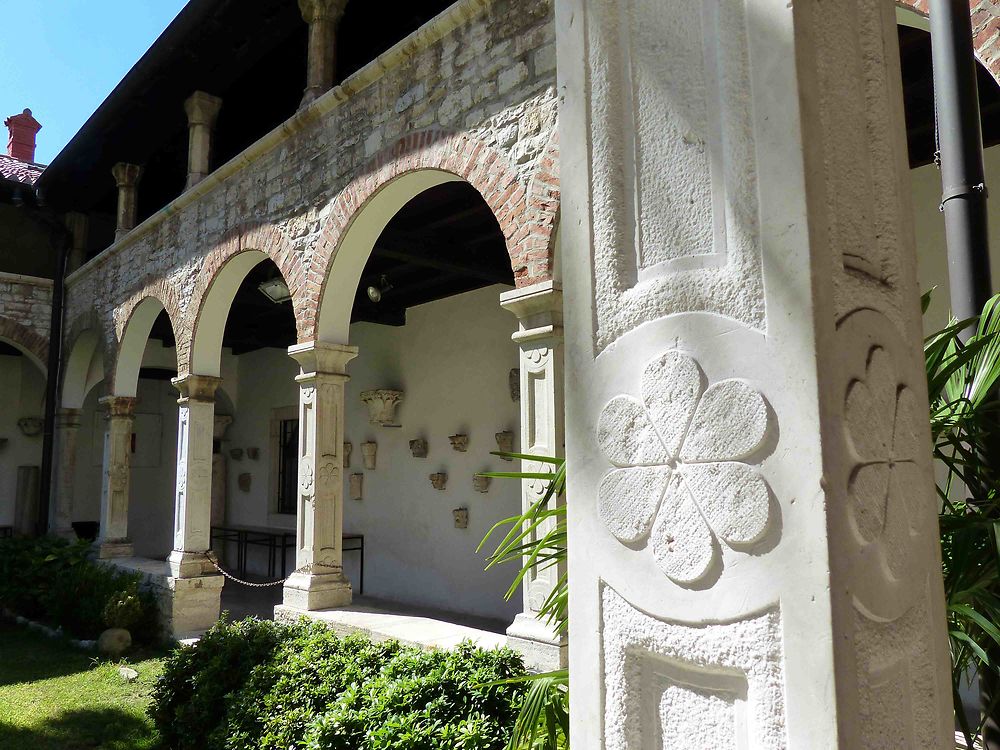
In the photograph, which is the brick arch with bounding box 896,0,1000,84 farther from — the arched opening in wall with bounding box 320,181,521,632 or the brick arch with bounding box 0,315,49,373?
the brick arch with bounding box 0,315,49,373

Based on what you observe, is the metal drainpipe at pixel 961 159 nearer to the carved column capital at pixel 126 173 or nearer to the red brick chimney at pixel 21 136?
the carved column capital at pixel 126 173

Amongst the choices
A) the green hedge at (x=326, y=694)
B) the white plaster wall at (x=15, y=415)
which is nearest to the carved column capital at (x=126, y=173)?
the white plaster wall at (x=15, y=415)

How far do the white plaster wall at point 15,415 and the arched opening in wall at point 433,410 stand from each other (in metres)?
5.40

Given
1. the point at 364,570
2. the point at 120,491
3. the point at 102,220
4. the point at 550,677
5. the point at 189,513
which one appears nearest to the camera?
Answer: the point at 550,677

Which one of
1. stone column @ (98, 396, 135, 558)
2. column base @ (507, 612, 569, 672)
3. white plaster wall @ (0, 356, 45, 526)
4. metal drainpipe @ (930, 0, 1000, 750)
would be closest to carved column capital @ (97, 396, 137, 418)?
stone column @ (98, 396, 135, 558)

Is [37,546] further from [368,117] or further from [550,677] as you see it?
[550,677]

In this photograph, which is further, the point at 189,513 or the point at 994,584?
the point at 189,513

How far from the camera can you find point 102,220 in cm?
1145

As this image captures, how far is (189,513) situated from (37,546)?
3296 mm

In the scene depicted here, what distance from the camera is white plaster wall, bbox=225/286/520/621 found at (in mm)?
8227

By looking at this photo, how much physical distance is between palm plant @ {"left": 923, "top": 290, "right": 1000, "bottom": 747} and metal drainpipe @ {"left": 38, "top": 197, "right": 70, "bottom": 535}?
11.1m

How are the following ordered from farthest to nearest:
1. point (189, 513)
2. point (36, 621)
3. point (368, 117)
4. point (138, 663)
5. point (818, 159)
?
point (36, 621) → point (189, 513) → point (138, 663) → point (368, 117) → point (818, 159)

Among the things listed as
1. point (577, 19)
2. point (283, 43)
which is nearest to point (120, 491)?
point (283, 43)

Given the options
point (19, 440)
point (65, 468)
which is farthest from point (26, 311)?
point (19, 440)
